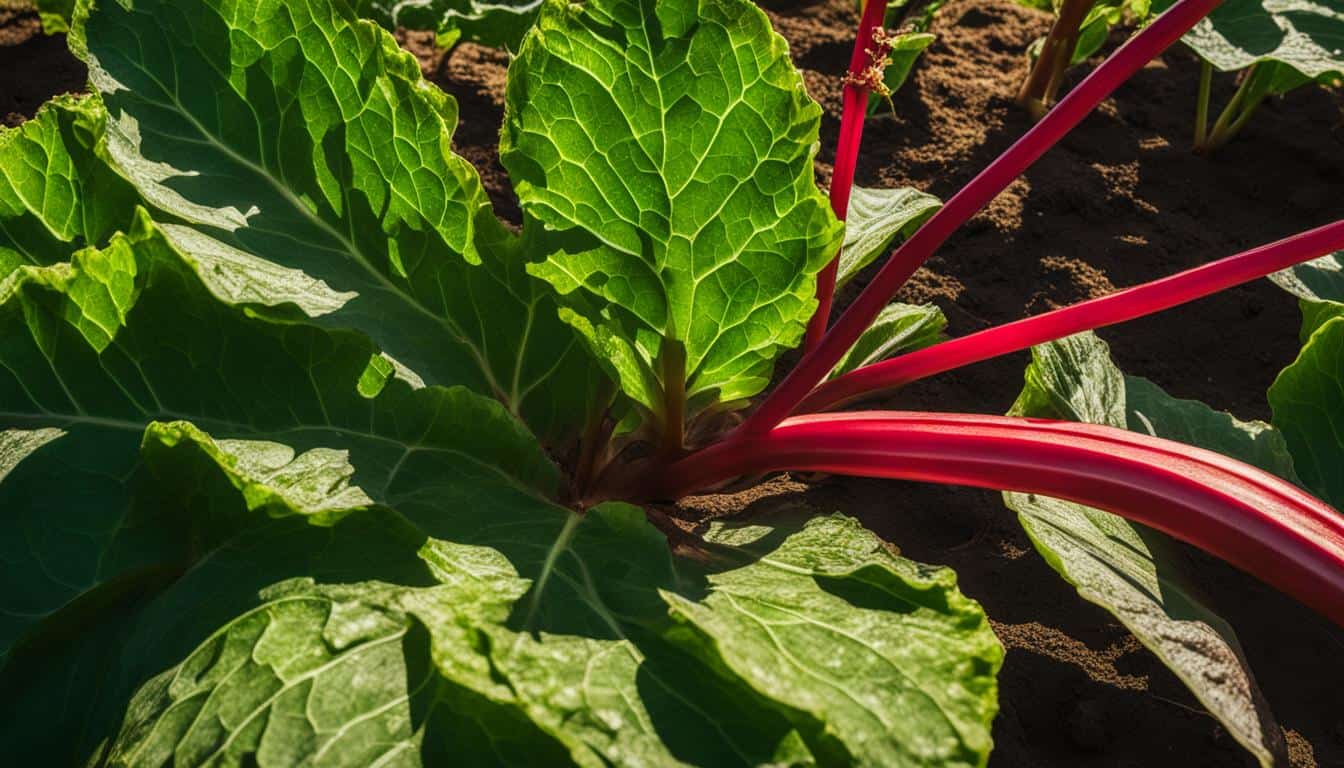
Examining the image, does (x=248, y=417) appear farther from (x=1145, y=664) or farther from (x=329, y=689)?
(x=1145, y=664)

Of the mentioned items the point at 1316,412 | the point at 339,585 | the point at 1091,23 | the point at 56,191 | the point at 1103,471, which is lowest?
the point at 339,585

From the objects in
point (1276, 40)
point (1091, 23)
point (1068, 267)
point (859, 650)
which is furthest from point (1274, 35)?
point (859, 650)

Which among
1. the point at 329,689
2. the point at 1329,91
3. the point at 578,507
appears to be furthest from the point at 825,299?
the point at 1329,91

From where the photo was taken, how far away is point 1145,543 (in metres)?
1.50

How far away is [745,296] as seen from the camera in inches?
55.6

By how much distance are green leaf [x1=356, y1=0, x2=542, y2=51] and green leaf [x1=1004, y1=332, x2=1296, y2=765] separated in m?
1.25

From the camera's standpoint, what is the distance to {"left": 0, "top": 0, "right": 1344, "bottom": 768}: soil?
4.91 ft

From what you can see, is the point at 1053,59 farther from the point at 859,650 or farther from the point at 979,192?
the point at 859,650

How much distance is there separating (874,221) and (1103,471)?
28.2 inches

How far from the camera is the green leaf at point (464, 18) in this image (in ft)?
7.48

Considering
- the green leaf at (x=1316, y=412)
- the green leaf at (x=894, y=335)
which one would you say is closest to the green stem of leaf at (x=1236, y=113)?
the green leaf at (x=1316, y=412)

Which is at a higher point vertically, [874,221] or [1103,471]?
[874,221]

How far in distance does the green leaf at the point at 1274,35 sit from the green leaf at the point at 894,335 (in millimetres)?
819

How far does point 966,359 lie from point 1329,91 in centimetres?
193
